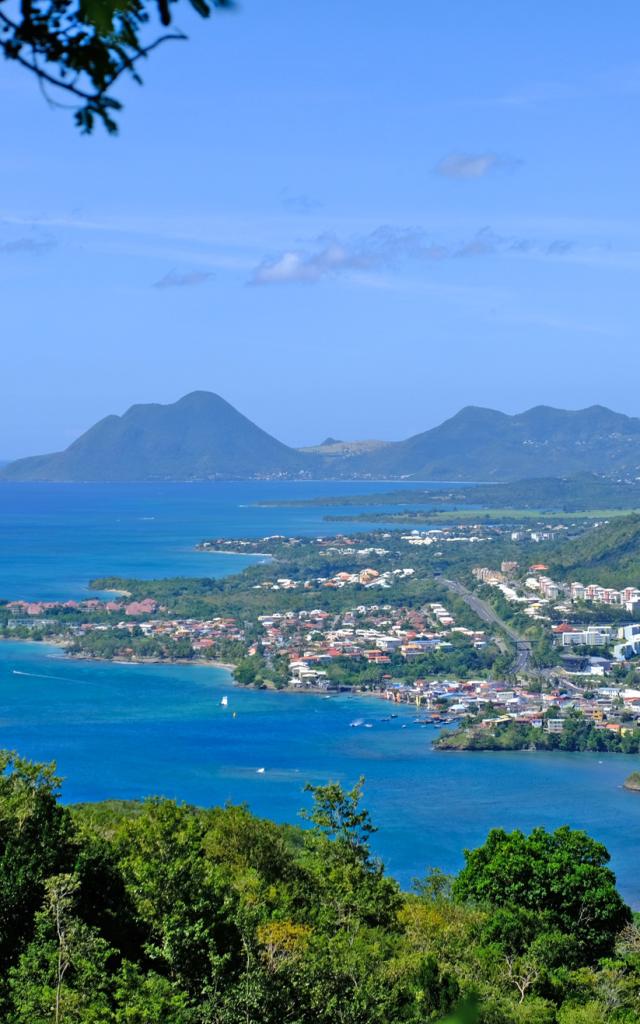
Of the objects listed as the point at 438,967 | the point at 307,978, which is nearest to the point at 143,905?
the point at 307,978

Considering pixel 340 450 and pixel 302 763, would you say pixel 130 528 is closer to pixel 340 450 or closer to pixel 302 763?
pixel 302 763

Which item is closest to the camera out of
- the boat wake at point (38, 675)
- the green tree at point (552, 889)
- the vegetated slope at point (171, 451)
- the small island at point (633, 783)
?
the green tree at point (552, 889)

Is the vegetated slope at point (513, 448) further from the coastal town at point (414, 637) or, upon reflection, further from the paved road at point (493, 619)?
the coastal town at point (414, 637)

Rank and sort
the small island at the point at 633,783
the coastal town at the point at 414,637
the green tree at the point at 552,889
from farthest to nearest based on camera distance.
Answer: the coastal town at the point at 414,637
the small island at the point at 633,783
the green tree at the point at 552,889

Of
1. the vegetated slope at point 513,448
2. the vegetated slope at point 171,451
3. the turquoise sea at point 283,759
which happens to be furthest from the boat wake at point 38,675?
the vegetated slope at point 171,451

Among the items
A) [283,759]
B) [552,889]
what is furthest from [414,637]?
[552,889]

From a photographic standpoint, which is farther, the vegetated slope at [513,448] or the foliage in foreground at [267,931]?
the vegetated slope at [513,448]

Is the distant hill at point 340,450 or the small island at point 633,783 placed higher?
the distant hill at point 340,450

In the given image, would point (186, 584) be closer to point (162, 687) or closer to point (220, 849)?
point (162, 687)
